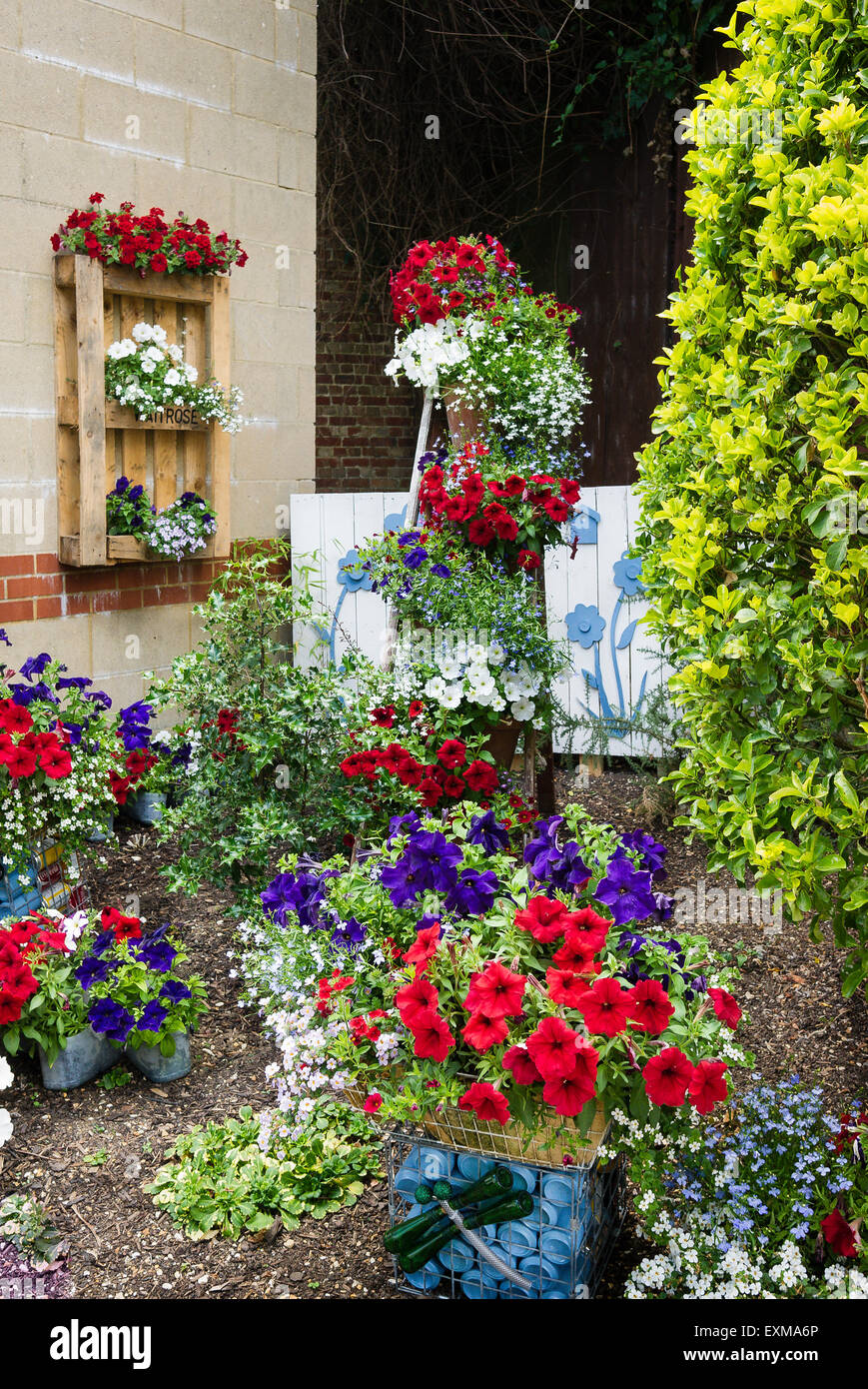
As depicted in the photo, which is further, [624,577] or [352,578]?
[352,578]

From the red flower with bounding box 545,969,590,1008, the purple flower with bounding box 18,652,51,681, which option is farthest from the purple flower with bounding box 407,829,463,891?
the purple flower with bounding box 18,652,51,681

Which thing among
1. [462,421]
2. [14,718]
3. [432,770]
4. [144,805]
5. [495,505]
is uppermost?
[462,421]

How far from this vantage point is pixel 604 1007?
169cm

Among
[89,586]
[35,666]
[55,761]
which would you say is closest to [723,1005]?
[55,761]

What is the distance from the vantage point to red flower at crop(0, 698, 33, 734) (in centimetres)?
309

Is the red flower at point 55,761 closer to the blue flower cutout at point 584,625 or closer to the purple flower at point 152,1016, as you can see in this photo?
the purple flower at point 152,1016

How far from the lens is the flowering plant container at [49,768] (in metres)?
3.09

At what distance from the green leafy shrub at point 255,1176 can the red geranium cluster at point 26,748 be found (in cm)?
102

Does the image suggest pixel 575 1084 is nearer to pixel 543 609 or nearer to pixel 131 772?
pixel 543 609

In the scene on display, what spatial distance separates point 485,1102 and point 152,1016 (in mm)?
1260

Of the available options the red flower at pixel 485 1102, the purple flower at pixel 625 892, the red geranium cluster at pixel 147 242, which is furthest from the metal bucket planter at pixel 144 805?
the red flower at pixel 485 1102

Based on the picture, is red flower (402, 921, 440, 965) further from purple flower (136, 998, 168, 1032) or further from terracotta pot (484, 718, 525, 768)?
terracotta pot (484, 718, 525, 768)

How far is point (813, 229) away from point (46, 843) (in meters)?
2.65
